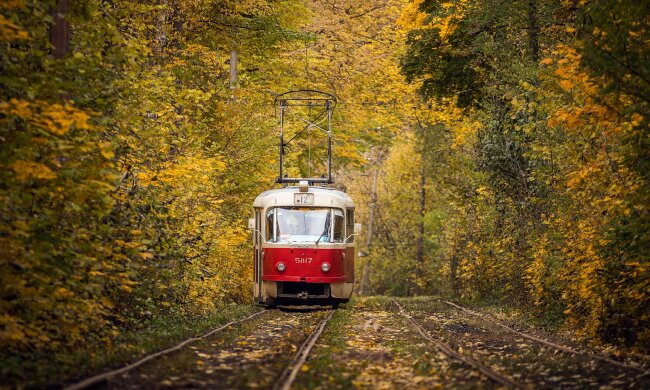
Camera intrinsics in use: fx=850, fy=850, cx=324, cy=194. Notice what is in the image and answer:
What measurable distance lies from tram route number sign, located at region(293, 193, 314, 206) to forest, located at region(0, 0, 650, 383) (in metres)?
2.01

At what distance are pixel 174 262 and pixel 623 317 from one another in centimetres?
833

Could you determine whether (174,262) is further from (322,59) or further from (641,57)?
(322,59)

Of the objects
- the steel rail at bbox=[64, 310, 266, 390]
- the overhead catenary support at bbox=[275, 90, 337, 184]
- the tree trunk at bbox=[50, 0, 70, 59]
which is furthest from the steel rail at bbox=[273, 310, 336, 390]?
the overhead catenary support at bbox=[275, 90, 337, 184]

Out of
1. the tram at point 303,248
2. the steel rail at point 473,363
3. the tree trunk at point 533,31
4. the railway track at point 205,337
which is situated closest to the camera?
the railway track at point 205,337

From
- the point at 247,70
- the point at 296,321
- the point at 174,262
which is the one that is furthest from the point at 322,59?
the point at 174,262

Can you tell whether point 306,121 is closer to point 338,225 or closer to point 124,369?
point 338,225

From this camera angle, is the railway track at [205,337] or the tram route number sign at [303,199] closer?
the railway track at [205,337]

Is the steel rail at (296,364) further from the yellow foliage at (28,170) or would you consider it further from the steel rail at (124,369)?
the yellow foliage at (28,170)

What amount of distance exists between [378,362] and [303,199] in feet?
26.6

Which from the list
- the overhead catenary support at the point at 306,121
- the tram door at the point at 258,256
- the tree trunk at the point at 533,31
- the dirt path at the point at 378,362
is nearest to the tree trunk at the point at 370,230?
the overhead catenary support at the point at 306,121

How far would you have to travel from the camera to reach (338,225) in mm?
19938

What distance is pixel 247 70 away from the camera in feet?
98.9

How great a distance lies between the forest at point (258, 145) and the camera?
1070cm

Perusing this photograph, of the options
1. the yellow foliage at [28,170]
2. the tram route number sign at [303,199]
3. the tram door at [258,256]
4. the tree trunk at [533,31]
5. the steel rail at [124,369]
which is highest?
the tree trunk at [533,31]
